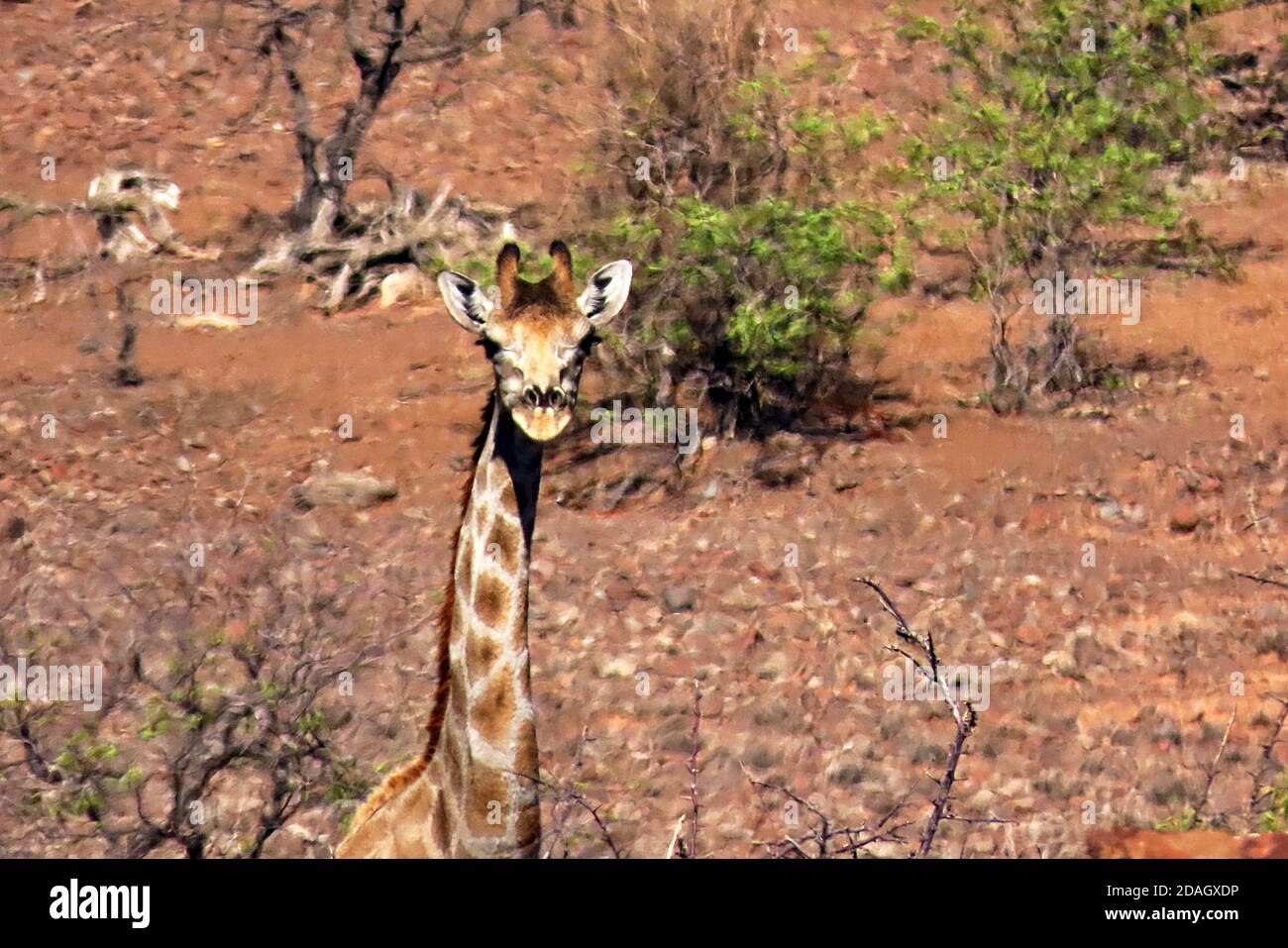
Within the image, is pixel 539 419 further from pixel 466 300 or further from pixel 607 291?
pixel 607 291

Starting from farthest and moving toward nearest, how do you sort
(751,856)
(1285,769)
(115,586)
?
(115,586)
(1285,769)
(751,856)

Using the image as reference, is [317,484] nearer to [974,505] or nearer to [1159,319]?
[974,505]

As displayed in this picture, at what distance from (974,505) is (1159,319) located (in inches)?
129

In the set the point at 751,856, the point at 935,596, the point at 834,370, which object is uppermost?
the point at 834,370

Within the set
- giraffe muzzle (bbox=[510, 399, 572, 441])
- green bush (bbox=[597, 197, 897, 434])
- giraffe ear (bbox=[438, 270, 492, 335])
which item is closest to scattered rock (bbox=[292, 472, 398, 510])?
green bush (bbox=[597, 197, 897, 434])

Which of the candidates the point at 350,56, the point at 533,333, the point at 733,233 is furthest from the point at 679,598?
the point at 350,56

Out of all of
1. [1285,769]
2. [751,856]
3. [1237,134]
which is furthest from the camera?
[1237,134]

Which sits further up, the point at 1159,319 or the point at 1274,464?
the point at 1159,319

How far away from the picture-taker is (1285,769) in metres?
13.0

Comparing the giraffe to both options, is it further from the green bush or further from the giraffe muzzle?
the green bush

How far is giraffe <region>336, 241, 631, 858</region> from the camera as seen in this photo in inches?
328

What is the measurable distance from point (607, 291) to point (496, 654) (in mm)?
1508

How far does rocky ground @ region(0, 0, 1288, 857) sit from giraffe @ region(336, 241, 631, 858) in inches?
97.1

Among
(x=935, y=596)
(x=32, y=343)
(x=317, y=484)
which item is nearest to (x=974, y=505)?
(x=935, y=596)
